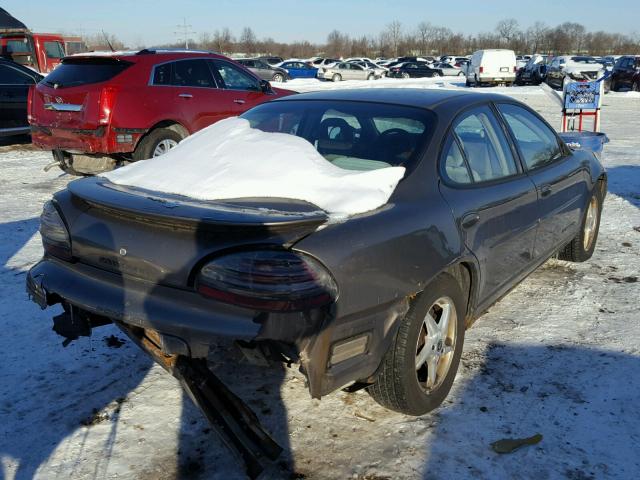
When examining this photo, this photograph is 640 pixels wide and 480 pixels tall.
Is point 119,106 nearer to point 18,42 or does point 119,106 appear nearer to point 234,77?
point 234,77

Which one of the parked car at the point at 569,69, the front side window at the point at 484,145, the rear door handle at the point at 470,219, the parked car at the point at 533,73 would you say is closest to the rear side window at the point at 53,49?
the parked car at the point at 569,69

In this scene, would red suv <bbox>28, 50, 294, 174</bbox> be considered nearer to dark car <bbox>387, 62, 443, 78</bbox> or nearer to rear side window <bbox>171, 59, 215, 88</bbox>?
rear side window <bbox>171, 59, 215, 88</bbox>

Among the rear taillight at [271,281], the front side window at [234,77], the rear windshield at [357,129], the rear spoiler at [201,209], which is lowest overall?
the rear taillight at [271,281]

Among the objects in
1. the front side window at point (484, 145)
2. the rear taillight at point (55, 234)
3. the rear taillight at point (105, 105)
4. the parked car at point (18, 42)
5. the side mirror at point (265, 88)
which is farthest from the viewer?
the parked car at point (18, 42)

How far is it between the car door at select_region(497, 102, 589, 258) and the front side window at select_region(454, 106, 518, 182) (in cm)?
19

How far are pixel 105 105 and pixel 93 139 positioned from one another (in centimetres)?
41

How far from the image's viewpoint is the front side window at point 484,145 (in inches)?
135

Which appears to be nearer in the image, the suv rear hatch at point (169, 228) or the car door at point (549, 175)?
the suv rear hatch at point (169, 228)

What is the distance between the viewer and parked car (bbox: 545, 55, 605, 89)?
25.8 meters

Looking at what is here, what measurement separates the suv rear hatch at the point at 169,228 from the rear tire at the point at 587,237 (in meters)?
3.28

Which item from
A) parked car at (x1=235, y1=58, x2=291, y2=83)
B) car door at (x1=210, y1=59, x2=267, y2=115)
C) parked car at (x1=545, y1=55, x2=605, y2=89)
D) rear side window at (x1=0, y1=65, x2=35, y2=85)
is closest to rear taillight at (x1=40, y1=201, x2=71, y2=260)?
car door at (x1=210, y1=59, x2=267, y2=115)

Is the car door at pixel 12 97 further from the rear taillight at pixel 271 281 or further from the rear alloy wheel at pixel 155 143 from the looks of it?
the rear taillight at pixel 271 281

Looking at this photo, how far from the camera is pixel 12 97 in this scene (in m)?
10.5

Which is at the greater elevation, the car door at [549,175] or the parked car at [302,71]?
the parked car at [302,71]
